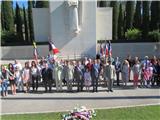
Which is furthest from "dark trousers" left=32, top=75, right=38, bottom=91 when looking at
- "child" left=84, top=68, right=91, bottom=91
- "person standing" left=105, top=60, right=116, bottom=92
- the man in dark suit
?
"person standing" left=105, top=60, right=116, bottom=92

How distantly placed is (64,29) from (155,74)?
53.2 ft

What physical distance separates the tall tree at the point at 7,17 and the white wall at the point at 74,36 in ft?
44.9

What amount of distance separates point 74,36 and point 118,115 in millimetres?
22122

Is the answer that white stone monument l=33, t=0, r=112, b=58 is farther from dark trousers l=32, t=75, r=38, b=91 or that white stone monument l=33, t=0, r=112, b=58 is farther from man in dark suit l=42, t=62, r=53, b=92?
man in dark suit l=42, t=62, r=53, b=92

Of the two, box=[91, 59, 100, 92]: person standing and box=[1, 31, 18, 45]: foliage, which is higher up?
box=[1, 31, 18, 45]: foliage

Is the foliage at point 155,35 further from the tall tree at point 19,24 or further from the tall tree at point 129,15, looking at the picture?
the tall tree at point 19,24

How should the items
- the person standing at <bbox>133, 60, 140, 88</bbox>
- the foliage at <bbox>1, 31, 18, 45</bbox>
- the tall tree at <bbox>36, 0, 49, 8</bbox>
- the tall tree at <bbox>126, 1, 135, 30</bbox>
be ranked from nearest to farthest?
the person standing at <bbox>133, 60, 140, 88</bbox> → the foliage at <bbox>1, 31, 18, 45</bbox> → the tall tree at <bbox>36, 0, 49, 8</bbox> → the tall tree at <bbox>126, 1, 135, 30</bbox>

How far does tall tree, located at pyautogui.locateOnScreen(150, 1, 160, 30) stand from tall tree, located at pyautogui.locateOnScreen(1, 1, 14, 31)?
1605cm

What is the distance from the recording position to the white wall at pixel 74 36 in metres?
38.8

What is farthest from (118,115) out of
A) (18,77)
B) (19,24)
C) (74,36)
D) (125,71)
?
(19,24)

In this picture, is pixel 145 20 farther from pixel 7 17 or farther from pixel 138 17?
pixel 7 17

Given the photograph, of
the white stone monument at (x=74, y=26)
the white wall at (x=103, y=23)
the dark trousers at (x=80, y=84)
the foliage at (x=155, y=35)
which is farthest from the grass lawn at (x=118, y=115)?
the foliage at (x=155, y=35)

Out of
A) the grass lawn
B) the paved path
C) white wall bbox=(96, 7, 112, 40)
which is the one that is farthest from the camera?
white wall bbox=(96, 7, 112, 40)

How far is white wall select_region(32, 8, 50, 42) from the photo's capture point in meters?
43.4
